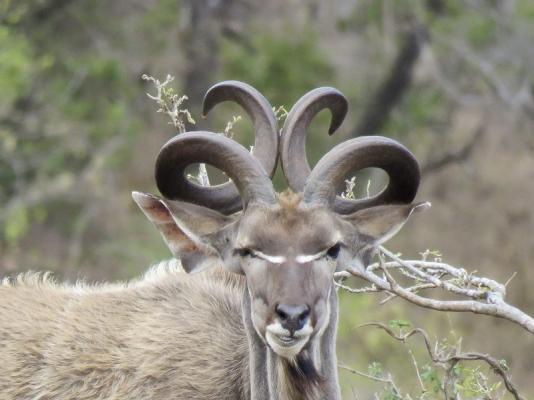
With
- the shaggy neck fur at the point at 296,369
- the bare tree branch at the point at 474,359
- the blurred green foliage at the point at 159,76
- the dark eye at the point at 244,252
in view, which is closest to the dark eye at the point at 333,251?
the shaggy neck fur at the point at 296,369

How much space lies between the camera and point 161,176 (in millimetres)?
8797

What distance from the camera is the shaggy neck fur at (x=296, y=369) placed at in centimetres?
839

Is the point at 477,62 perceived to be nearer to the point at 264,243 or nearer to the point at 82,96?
the point at 82,96

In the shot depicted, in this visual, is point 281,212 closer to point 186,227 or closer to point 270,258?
point 270,258

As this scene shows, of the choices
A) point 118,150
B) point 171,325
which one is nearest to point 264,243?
point 171,325

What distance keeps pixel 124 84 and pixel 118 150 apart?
1.64 meters

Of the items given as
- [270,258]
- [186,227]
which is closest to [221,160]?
[186,227]

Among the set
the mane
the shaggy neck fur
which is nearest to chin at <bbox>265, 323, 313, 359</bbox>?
the shaggy neck fur

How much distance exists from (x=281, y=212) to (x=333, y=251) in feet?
1.29

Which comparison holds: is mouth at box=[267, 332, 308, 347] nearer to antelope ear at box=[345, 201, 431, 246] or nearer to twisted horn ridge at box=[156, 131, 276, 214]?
twisted horn ridge at box=[156, 131, 276, 214]

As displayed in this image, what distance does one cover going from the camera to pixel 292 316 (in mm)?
7852

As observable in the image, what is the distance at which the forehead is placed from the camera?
8195 millimetres

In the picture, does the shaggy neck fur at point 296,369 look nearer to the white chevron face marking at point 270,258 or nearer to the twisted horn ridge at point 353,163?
the white chevron face marking at point 270,258

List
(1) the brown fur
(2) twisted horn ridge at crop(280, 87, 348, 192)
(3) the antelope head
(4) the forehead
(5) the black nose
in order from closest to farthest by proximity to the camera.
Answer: (5) the black nose, (3) the antelope head, (4) the forehead, (2) twisted horn ridge at crop(280, 87, 348, 192), (1) the brown fur
